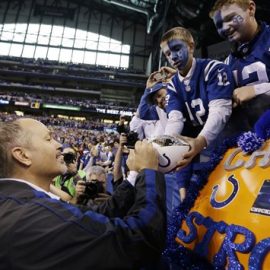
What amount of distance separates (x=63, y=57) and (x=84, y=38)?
275 centimetres

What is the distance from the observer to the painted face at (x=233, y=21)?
1.44m

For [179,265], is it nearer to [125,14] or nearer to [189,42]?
[189,42]

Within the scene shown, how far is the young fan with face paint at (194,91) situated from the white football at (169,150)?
0.54 ft

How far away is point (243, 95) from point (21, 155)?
964 millimetres

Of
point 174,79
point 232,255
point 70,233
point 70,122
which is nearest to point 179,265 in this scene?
point 232,255

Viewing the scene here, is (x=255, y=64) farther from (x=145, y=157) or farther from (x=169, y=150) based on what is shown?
(x=145, y=157)

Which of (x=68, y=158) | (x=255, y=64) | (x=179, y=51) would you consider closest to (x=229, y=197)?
(x=255, y=64)

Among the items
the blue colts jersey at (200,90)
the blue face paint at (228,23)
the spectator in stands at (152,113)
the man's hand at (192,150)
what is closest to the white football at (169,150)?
the man's hand at (192,150)

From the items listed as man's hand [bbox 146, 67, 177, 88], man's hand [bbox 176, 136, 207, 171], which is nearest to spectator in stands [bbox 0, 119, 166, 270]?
man's hand [bbox 176, 136, 207, 171]

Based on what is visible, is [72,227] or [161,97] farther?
[161,97]

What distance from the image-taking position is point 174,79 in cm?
169

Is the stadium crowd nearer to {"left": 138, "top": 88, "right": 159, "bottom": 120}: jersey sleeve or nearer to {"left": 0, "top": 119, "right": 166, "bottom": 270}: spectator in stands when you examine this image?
{"left": 0, "top": 119, "right": 166, "bottom": 270}: spectator in stands

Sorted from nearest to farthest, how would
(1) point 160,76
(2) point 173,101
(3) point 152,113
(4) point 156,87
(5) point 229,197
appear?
1. (5) point 229,197
2. (2) point 173,101
3. (4) point 156,87
4. (1) point 160,76
5. (3) point 152,113

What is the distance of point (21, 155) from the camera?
112 cm
